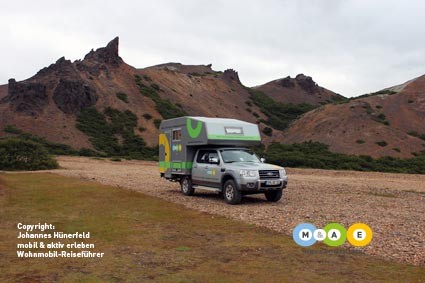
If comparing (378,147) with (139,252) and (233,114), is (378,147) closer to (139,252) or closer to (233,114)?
(233,114)

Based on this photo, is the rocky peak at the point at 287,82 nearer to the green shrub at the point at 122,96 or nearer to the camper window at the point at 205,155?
the green shrub at the point at 122,96

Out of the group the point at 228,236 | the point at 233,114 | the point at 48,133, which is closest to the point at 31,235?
the point at 228,236

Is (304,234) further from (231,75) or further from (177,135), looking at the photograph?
(231,75)

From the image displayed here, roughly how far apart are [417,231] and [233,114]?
86.5 meters

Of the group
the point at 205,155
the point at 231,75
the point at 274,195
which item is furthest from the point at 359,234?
the point at 231,75

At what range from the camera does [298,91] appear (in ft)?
→ 426

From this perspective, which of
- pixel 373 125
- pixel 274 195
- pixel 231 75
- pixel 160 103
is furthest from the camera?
pixel 231 75

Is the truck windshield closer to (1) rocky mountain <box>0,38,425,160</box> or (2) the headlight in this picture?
(2) the headlight

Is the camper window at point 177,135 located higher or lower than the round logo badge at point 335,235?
higher

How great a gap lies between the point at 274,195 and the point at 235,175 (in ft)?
6.68

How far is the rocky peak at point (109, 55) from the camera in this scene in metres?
86.6

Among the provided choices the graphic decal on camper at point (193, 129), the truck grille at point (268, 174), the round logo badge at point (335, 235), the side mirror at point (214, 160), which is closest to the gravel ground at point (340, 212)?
the round logo badge at point (335, 235)

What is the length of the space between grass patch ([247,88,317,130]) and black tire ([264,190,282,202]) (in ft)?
272

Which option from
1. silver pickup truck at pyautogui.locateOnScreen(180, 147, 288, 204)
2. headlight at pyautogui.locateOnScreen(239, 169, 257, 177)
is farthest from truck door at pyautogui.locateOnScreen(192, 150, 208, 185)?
headlight at pyautogui.locateOnScreen(239, 169, 257, 177)
